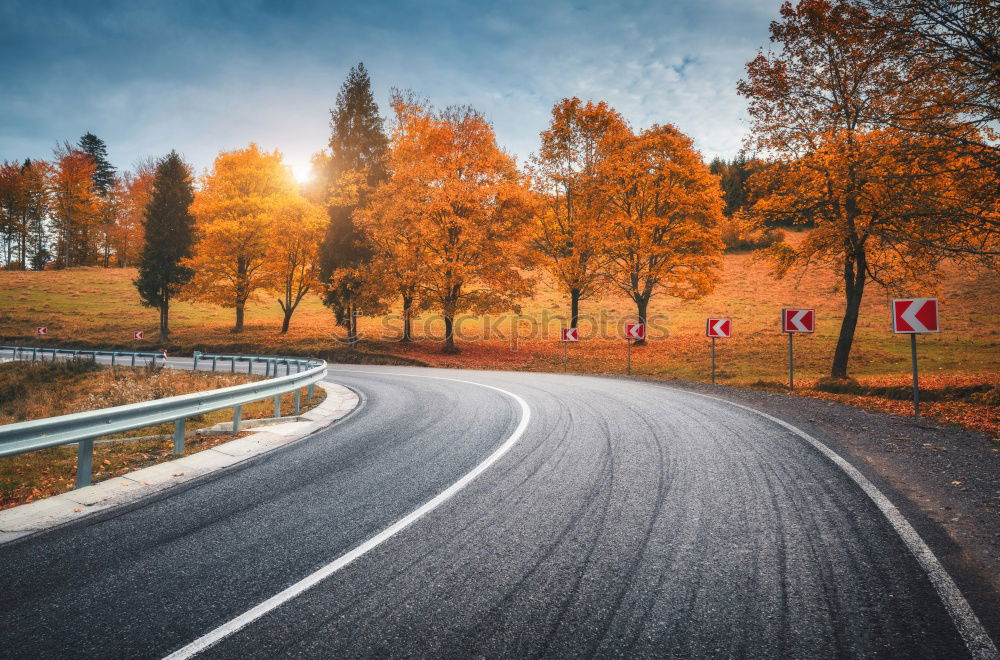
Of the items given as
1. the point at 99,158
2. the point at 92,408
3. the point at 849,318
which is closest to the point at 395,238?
the point at 92,408

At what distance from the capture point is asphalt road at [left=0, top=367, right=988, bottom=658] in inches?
97.0

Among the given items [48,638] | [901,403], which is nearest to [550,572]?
[48,638]

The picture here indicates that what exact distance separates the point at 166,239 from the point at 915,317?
38.0m

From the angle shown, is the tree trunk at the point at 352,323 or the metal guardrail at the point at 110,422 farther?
the tree trunk at the point at 352,323

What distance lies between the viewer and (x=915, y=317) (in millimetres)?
8984

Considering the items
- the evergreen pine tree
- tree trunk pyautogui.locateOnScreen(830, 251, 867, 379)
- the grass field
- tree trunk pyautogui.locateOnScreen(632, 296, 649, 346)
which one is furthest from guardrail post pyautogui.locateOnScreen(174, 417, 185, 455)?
the evergreen pine tree

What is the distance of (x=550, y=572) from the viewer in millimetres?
3105

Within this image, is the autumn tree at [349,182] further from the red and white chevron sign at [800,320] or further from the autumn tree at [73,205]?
the autumn tree at [73,205]

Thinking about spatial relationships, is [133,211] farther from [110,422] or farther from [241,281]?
[110,422]

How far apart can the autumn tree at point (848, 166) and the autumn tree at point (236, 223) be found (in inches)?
1078

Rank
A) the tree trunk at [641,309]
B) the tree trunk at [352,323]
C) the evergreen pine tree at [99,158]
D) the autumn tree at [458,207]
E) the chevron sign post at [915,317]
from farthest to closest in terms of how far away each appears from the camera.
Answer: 1. the evergreen pine tree at [99,158]
2. the tree trunk at [352,323]
3. the tree trunk at [641,309]
4. the autumn tree at [458,207]
5. the chevron sign post at [915,317]

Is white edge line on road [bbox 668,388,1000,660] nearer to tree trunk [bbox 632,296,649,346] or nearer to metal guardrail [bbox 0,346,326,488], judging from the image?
metal guardrail [bbox 0,346,326,488]

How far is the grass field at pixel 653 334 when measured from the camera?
58.0 feet

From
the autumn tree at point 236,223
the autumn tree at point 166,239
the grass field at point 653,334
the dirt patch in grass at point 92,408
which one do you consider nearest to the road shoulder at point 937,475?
the grass field at point 653,334
